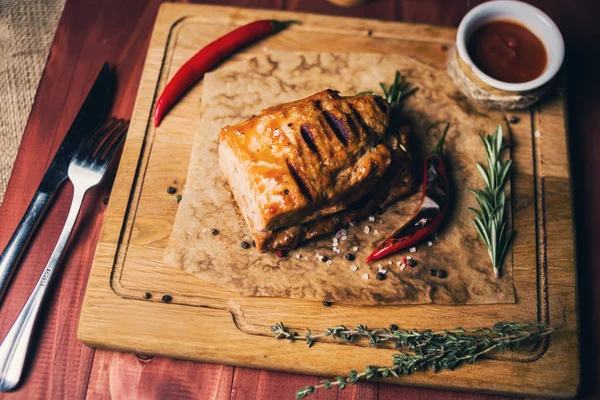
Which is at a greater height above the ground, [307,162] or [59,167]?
[307,162]

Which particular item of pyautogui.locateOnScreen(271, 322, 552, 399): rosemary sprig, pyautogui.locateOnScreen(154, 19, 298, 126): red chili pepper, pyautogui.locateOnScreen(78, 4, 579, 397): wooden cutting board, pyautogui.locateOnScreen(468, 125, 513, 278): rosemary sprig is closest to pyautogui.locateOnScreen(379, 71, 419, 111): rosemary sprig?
pyautogui.locateOnScreen(468, 125, 513, 278): rosemary sprig

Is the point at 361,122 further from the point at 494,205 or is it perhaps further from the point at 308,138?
the point at 494,205

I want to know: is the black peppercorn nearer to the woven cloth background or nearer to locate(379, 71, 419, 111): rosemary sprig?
locate(379, 71, 419, 111): rosemary sprig

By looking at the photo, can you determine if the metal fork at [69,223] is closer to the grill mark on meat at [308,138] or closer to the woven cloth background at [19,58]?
the woven cloth background at [19,58]

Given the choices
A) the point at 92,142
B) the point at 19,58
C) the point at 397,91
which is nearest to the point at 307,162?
the point at 397,91

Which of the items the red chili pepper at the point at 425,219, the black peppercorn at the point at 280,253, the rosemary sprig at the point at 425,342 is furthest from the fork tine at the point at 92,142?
the red chili pepper at the point at 425,219

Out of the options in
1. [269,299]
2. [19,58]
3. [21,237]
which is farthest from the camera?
[19,58]

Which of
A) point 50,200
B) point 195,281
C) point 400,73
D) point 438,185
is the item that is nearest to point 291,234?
point 195,281
